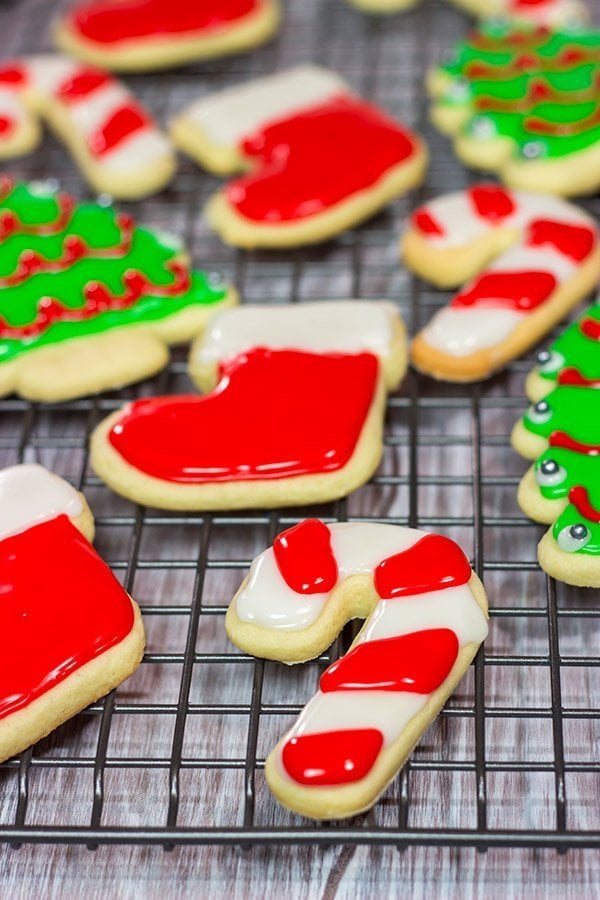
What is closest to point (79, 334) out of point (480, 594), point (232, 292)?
point (232, 292)

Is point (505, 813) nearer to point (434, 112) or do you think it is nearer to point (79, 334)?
point (79, 334)

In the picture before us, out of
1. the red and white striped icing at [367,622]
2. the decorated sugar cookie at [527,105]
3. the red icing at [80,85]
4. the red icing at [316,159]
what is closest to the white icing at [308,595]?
the red and white striped icing at [367,622]

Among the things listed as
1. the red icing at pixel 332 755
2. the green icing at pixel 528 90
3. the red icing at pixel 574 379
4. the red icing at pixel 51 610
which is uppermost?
the green icing at pixel 528 90

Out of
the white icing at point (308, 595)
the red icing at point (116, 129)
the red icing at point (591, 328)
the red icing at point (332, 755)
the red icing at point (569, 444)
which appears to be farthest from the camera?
the red icing at point (116, 129)

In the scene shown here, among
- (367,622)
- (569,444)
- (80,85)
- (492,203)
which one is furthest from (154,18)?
(367,622)

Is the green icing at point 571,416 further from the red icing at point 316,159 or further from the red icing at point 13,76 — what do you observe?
the red icing at point 13,76

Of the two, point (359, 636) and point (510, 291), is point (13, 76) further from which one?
point (359, 636)
